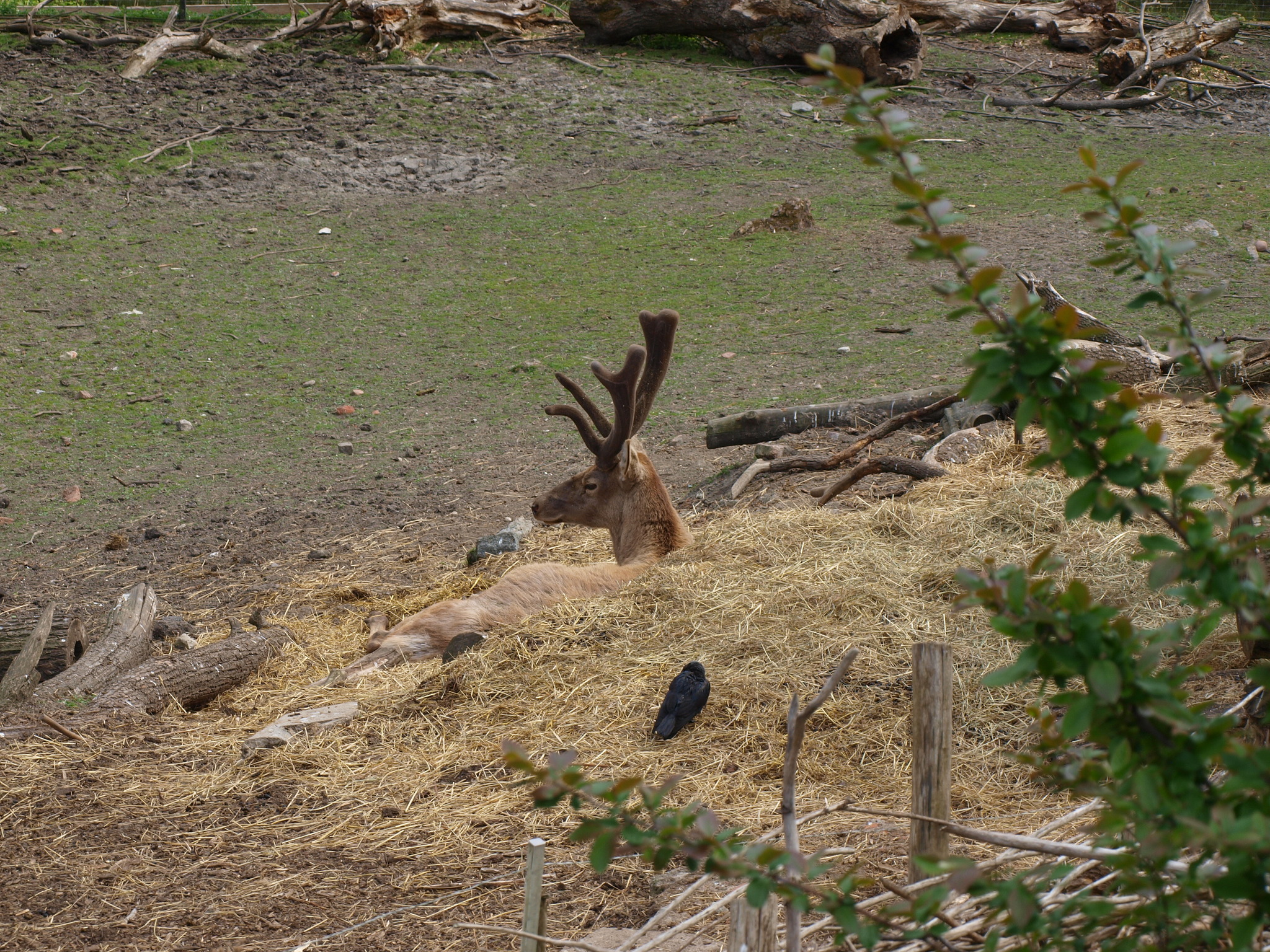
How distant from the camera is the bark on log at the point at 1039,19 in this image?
1820 cm

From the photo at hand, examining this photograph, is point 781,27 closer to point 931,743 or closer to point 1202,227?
point 1202,227

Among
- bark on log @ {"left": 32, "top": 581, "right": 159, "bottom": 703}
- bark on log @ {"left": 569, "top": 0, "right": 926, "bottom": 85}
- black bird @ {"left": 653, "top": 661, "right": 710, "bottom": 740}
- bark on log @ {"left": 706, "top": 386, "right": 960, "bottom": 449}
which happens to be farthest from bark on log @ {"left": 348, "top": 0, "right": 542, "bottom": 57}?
black bird @ {"left": 653, "top": 661, "right": 710, "bottom": 740}

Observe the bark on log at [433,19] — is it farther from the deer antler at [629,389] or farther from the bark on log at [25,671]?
the bark on log at [25,671]

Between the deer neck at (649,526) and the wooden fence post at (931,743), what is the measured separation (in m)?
4.07

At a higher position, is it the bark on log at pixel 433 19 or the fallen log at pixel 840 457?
the bark on log at pixel 433 19

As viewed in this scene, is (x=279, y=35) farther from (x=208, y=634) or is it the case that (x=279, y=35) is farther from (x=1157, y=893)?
(x=1157, y=893)

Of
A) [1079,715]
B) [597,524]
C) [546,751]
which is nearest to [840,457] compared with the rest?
[597,524]

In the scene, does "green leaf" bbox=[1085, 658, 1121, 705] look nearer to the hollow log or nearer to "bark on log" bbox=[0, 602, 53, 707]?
"bark on log" bbox=[0, 602, 53, 707]

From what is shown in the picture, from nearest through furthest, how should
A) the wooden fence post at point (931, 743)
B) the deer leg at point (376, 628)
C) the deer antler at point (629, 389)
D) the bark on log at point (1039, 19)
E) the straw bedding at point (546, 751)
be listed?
the wooden fence post at point (931, 743) → the straw bedding at point (546, 751) → the deer leg at point (376, 628) → the deer antler at point (629, 389) → the bark on log at point (1039, 19)

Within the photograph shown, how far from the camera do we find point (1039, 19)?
18.6 metres

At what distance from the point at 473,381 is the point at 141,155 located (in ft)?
23.7

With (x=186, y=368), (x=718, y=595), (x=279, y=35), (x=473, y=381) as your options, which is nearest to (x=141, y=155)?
(x=279, y=35)

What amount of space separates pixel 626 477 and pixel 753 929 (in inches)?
189

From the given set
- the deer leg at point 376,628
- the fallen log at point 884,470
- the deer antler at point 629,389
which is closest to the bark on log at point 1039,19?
the fallen log at point 884,470
